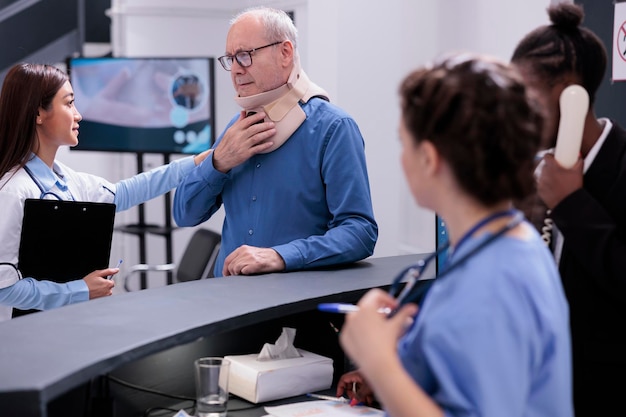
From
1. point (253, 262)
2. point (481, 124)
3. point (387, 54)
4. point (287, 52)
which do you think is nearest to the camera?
point (481, 124)

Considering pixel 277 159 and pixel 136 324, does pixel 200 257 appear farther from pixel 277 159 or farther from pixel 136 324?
pixel 136 324

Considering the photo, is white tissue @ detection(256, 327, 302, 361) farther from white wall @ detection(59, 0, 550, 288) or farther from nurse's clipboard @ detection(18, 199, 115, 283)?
white wall @ detection(59, 0, 550, 288)

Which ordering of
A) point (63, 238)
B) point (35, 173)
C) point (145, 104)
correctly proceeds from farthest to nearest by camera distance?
point (145, 104) < point (35, 173) < point (63, 238)

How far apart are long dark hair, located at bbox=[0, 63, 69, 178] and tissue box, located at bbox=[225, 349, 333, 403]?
1038 mm

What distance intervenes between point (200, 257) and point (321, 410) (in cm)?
276

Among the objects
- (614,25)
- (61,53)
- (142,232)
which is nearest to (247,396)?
(614,25)

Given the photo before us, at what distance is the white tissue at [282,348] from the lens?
7.00 feet

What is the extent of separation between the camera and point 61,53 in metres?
7.54

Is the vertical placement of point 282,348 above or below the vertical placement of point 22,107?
below

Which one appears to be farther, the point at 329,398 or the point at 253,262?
the point at 253,262

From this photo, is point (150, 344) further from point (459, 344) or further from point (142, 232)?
point (142, 232)

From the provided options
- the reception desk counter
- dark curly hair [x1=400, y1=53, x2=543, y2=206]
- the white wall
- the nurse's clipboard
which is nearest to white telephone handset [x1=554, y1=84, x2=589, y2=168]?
dark curly hair [x1=400, y1=53, x2=543, y2=206]

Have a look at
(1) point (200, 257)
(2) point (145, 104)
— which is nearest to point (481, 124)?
(1) point (200, 257)

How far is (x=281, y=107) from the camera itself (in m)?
2.70
